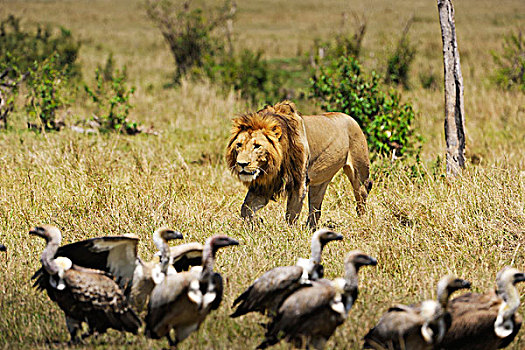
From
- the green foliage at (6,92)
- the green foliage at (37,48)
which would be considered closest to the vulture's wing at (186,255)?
the green foliage at (6,92)

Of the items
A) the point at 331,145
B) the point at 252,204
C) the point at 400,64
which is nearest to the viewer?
the point at 252,204

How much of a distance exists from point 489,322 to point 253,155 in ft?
9.37

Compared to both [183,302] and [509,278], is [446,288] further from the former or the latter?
[183,302]

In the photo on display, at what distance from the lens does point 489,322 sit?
3.92 meters

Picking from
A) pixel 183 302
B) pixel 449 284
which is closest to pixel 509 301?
pixel 449 284

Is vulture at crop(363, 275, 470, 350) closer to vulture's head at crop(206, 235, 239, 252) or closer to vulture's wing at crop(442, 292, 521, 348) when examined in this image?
vulture's wing at crop(442, 292, 521, 348)

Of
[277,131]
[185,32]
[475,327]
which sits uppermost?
[185,32]

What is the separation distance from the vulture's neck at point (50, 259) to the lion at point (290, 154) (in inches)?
86.9

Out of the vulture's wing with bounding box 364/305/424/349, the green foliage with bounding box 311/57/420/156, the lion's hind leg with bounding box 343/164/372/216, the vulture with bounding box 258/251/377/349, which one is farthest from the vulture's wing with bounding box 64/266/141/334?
the green foliage with bounding box 311/57/420/156

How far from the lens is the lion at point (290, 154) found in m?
6.12

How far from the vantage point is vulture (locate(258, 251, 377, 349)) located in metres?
3.93

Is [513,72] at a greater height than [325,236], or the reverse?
[325,236]

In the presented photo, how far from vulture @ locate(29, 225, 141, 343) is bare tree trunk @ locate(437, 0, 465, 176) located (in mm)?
4965

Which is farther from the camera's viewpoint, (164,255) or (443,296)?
(164,255)
